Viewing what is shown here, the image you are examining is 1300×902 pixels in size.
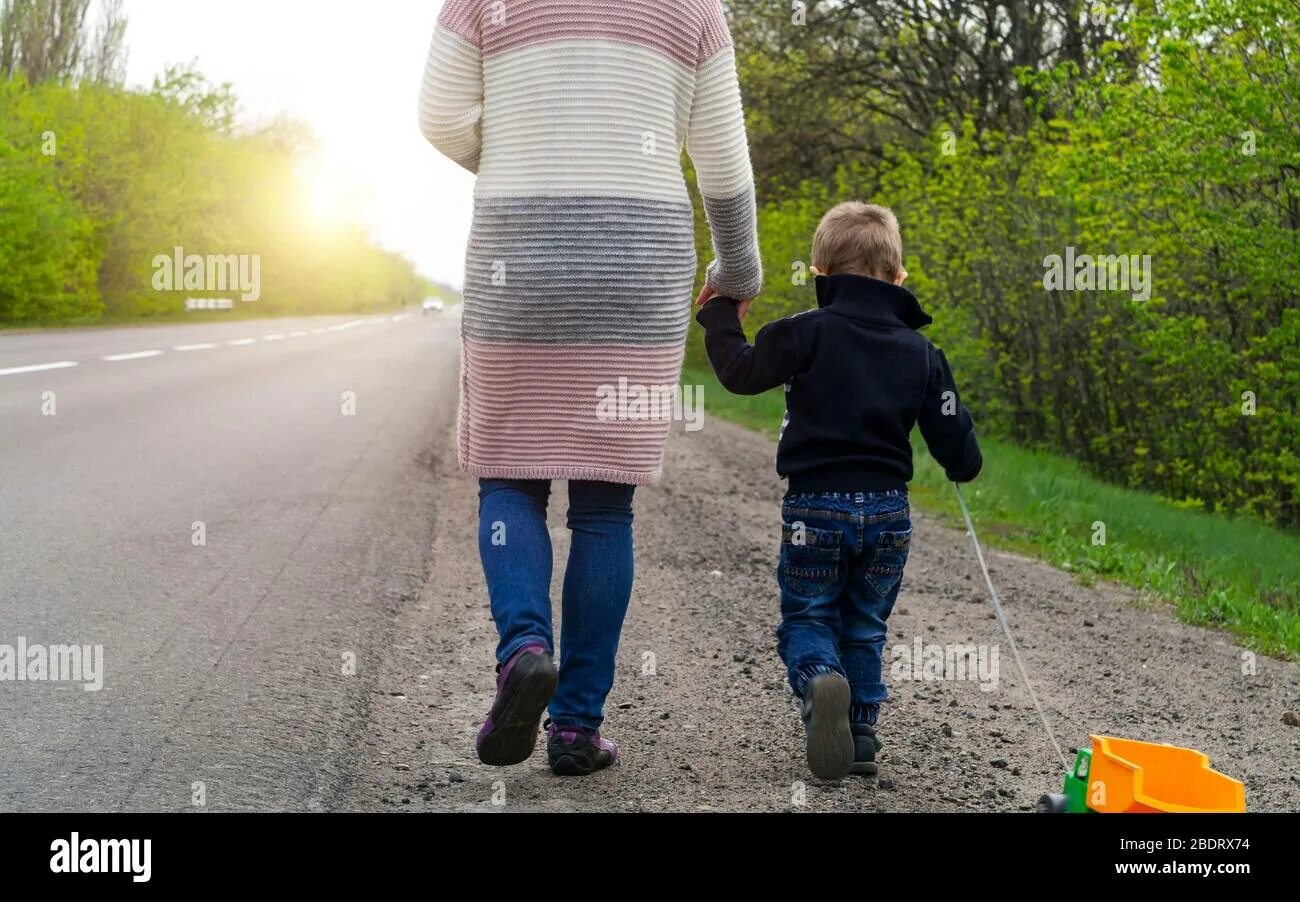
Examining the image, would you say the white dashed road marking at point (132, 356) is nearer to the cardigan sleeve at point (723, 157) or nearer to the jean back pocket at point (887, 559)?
the cardigan sleeve at point (723, 157)

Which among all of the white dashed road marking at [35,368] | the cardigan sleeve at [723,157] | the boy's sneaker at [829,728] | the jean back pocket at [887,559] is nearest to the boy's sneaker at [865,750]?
the boy's sneaker at [829,728]

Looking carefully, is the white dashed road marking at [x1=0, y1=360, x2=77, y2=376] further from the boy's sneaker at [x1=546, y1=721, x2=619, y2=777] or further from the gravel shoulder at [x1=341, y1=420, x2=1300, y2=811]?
the boy's sneaker at [x1=546, y1=721, x2=619, y2=777]

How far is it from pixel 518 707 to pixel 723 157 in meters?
1.45

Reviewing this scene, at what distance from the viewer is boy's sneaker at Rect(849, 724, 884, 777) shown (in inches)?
148

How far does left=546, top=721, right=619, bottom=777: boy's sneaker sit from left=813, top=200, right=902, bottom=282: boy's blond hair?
1.38 metres

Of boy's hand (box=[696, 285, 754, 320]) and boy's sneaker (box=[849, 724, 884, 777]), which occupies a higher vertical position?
boy's hand (box=[696, 285, 754, 320])

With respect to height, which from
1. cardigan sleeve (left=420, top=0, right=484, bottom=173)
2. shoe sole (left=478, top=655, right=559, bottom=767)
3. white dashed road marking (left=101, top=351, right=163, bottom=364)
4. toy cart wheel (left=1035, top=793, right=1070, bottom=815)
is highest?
cardigan sleeve (left=420, top=0, right=484, bottom=173)

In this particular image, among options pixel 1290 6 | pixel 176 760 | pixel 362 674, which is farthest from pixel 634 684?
pixel 1290 6

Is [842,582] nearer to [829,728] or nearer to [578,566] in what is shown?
[829,728]

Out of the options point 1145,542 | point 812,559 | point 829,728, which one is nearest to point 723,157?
point 812,559

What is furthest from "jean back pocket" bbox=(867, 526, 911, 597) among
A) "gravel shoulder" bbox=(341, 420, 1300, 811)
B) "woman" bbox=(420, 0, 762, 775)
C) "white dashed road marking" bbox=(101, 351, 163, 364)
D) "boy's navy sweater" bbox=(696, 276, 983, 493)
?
"white dashed road marking" bbox=(101, 351, 163, 364)

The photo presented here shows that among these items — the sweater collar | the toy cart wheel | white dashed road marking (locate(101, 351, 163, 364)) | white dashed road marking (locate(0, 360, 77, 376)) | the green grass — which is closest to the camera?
the toy cart wheel
